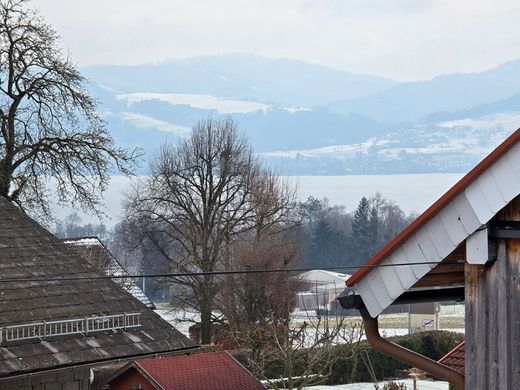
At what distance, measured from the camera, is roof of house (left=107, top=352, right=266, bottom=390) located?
72.4ft

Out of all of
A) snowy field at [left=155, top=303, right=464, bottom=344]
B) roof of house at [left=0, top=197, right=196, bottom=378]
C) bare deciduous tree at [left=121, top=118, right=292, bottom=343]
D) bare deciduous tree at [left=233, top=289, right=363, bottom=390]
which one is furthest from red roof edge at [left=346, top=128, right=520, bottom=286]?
bare deciduous tree at [left=121, top=118, right=292, bottom=343]

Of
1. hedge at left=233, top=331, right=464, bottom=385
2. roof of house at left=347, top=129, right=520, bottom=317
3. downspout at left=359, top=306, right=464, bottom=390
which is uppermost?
roof of house at left=347, top=129, right=520, bottom=317

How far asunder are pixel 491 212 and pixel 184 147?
1927 inches

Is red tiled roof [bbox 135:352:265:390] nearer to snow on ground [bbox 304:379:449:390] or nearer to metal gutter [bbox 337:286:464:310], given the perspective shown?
snow on ground [bbox 304:379:449:390]

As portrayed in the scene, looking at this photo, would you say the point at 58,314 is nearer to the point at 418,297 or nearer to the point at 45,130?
the point at 418,297

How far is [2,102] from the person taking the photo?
3181 centimetres

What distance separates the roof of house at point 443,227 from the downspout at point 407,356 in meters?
0.19

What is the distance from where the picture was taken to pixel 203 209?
150 feet

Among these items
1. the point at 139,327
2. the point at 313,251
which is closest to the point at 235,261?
the point at 139,327

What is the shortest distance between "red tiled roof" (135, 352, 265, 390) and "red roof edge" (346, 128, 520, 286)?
56.2 ft

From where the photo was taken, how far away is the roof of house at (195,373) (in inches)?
869

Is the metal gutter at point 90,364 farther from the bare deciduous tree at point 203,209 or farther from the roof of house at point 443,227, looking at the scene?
the bare deciduous tree at point 203,209

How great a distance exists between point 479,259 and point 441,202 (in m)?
0.33

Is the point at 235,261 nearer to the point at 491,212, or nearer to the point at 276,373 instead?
the point at 276,373
